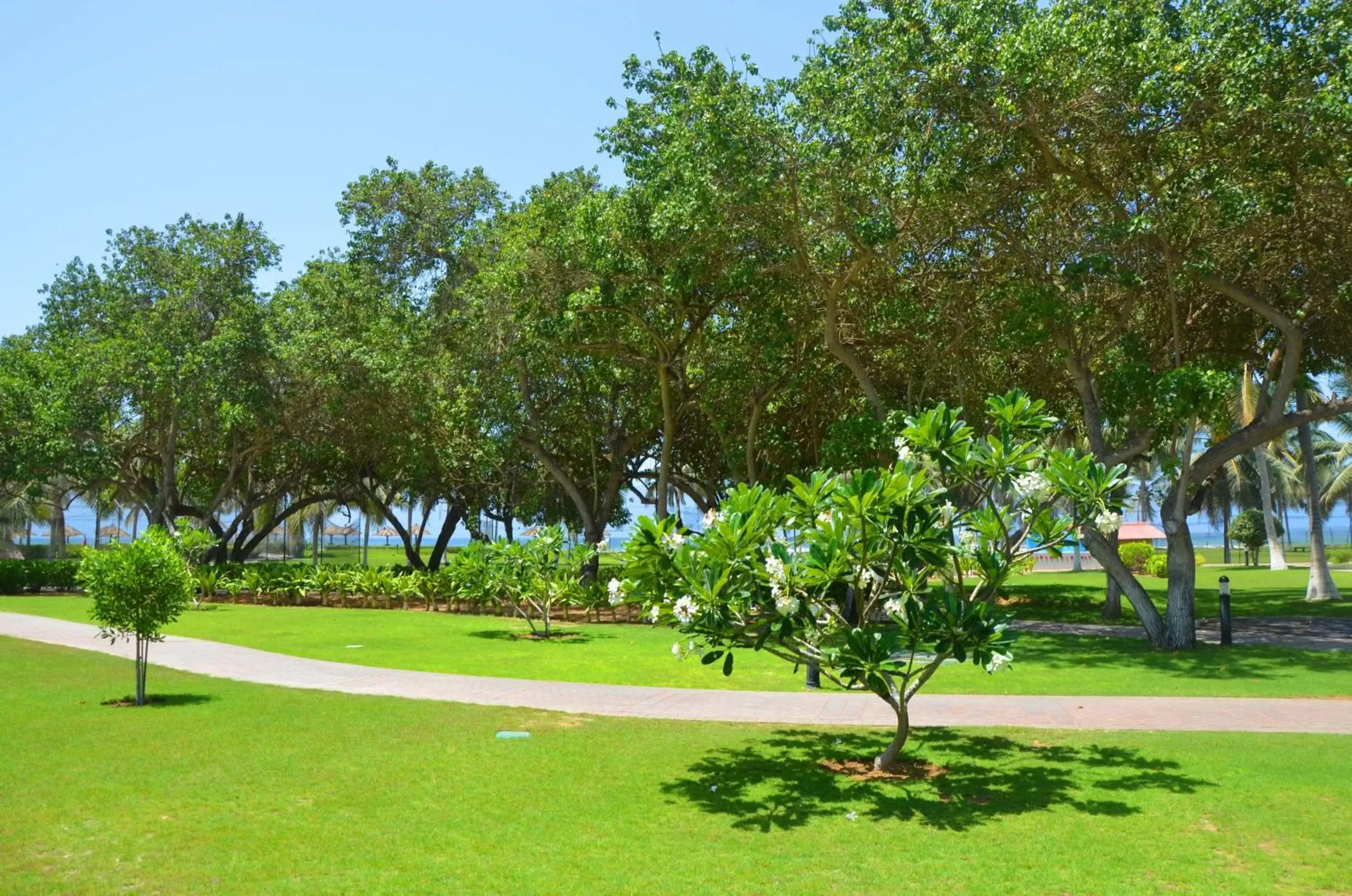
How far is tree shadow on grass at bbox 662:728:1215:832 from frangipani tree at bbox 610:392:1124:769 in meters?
0.68

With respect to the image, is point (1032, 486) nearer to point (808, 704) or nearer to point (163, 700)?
point (808, 704)

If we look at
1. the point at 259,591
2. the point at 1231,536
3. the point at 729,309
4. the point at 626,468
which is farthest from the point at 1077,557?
the point at 259,591

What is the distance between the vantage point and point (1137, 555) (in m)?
43.6

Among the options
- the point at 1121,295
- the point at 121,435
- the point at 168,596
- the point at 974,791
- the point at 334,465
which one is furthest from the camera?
the point at 334,465

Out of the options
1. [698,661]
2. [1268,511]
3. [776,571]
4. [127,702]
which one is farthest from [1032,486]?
[1268,511]

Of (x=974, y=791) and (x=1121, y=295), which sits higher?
(x=1121, y=295)

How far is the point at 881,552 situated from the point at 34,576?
34.8 meters

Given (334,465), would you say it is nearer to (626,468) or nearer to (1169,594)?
(626,468)

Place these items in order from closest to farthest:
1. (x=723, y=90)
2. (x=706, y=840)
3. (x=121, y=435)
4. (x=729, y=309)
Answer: (x=706, y=840) → (x=723, y=90) → (x=729, y=309) → (x=121, y=435)

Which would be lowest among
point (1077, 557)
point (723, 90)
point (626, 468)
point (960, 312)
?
point (1077, 557)

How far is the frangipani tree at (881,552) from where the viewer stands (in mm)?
7535

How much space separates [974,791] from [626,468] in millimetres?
27175

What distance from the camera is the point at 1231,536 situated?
53438mm

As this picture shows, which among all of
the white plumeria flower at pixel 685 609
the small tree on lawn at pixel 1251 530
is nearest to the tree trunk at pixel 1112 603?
the white plumeria flower at pixel 685 609
